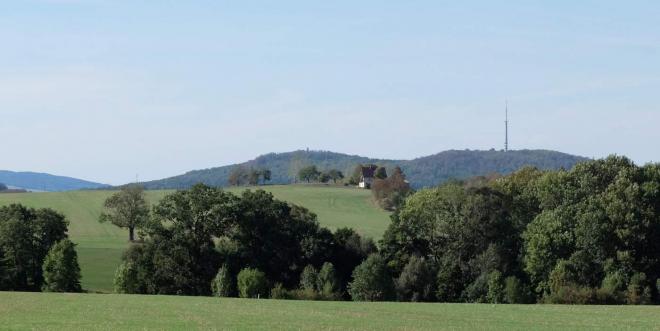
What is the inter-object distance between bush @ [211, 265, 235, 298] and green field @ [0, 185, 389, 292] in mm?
12706

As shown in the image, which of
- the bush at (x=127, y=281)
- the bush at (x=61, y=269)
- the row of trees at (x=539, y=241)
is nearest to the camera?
the row of trees at (x=539, y=241)

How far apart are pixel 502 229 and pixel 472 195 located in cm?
406

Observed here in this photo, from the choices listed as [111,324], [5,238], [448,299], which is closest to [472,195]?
[448,299]

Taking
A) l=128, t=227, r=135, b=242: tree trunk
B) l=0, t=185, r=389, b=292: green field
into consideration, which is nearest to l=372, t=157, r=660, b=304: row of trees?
l=0, t=185, r=389, b=292: green field

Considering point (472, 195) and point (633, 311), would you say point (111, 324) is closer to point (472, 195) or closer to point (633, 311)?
point (633, 311)

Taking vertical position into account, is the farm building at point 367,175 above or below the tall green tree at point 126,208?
above

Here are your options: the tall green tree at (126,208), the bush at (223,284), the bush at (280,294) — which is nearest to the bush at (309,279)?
the bush at (280,294)

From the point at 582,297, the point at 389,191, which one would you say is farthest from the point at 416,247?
the point at 389,191

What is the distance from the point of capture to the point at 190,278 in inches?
3073

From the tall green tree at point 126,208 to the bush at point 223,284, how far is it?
45.5 meters

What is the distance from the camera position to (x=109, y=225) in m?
132

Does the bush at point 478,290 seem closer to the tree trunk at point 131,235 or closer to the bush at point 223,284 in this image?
the bush at point 223,284

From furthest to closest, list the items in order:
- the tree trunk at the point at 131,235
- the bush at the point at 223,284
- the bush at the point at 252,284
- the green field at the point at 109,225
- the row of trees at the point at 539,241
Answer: the tree trunk at the point at 131,235
the green field at the point at 109,225
the bush at the point at 223,284
the bush at the point at 252,284
the row of trees at the point at 539,241

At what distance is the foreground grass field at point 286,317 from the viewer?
35844 millimetres
